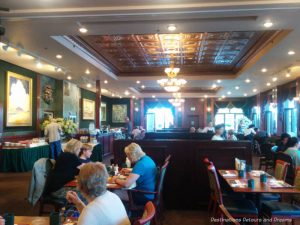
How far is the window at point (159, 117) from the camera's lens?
21844 mm

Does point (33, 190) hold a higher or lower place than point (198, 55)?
lower

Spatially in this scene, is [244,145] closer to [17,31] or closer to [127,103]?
[17,31]

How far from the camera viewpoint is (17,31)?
18.1ft

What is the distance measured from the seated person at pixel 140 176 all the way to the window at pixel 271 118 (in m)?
11.6

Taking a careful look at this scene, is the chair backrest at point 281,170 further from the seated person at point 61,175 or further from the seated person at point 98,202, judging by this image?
the seated person at point 98,202

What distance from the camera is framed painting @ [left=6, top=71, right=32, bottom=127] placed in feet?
30.7

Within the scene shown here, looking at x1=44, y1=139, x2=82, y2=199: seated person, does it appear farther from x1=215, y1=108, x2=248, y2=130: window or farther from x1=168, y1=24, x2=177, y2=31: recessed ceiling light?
x1=215, y1=108, x2=248, y2=130: window

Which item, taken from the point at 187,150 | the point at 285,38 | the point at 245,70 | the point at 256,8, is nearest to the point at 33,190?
the point at 187,150

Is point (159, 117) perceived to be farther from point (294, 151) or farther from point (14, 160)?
point (294, 151)

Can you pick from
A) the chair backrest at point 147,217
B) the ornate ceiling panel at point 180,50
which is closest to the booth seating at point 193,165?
the ornate ceiling panel at point 180,50

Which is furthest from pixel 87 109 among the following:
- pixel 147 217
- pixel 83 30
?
pixel 147 217

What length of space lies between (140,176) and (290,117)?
11087 millimetres

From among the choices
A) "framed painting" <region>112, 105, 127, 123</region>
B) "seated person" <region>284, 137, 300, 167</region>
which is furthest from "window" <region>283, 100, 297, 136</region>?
"framed painting" <region>112, 105, 127, 123</region>

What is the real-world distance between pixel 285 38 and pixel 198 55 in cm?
331
